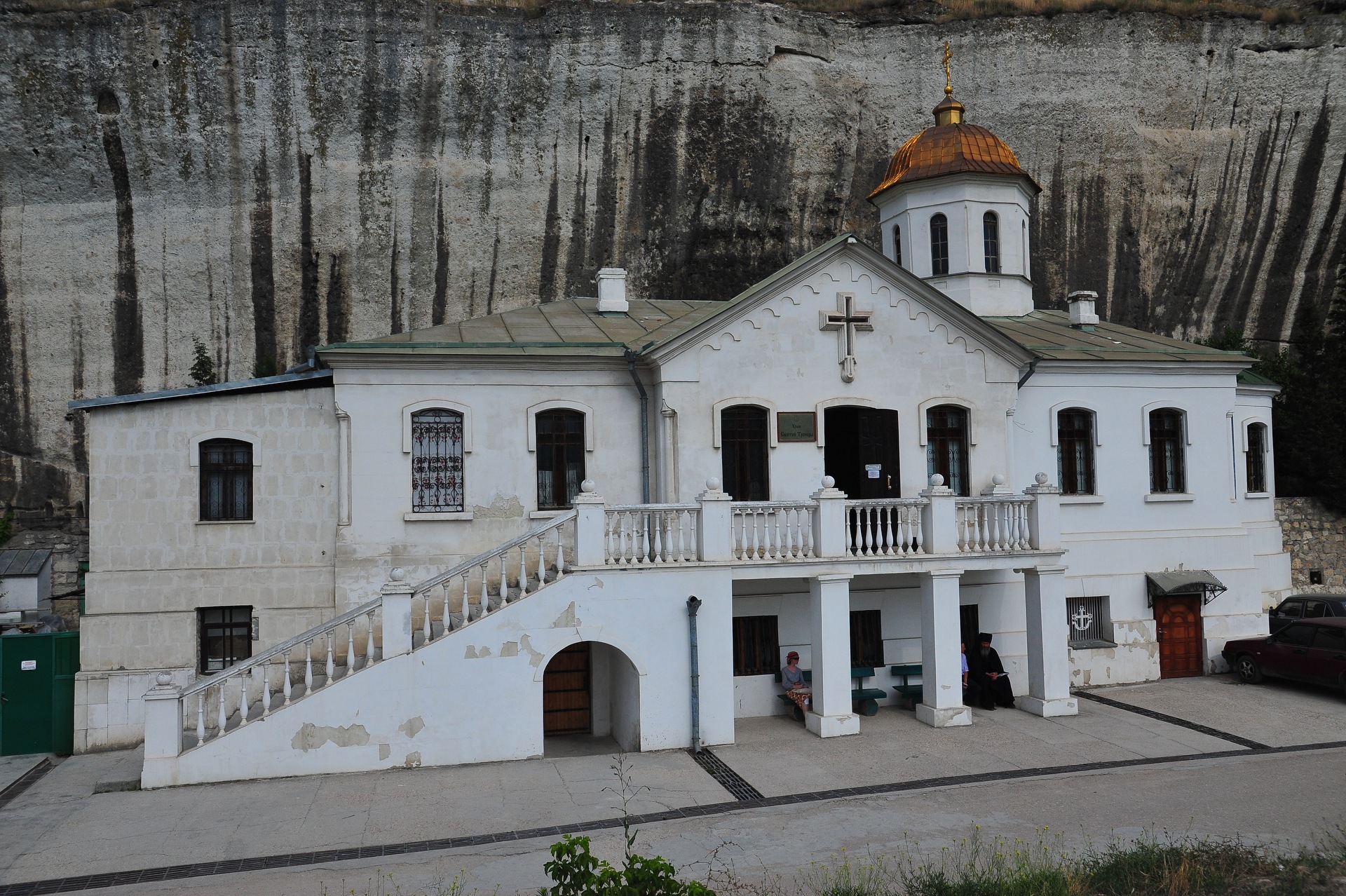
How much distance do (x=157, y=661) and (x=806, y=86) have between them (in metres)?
30.3

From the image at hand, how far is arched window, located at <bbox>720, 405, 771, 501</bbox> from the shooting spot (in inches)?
639

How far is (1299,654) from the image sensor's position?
16.9 metres

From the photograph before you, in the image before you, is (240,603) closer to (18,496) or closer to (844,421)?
(844,421)

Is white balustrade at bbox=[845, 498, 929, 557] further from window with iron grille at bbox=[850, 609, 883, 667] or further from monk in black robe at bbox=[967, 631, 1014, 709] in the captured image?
monk in black robe at bbox=[967, 631, 1014, 709]

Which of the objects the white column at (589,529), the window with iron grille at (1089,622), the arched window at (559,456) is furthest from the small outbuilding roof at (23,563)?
the window with iron grille at (1089,622)

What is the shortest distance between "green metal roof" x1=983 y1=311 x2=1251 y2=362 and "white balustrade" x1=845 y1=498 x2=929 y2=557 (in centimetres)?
420

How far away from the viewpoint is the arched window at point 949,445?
56.6 feet

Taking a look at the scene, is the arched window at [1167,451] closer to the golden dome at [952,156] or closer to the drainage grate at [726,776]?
the golden dome at [952,156]

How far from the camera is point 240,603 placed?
1583 cm

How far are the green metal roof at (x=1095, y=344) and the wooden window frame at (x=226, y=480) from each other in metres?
13.5

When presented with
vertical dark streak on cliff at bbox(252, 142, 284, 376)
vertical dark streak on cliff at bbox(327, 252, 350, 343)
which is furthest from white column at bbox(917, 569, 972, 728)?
vertical dark streak on cliff at bbox(252, 142, 284, 376)

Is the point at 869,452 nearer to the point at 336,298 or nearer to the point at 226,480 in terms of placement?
the point at 226,480

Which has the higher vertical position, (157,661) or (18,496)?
(18,496)

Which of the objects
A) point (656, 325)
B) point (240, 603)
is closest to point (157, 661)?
point (240, 603)
